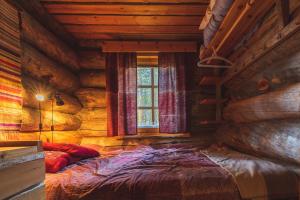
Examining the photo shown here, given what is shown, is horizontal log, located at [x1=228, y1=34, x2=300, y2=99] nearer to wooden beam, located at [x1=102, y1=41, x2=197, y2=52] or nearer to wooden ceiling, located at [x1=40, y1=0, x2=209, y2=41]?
wooden ceiling, located at [x1=40, y1=0, x2=209, y2=41]

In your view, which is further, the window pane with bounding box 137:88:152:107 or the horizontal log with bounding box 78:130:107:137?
the window pane with bounding box 137:88:152:107

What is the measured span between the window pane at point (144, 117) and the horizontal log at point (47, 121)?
0.97 meters

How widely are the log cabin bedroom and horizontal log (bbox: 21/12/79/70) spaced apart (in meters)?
0.02

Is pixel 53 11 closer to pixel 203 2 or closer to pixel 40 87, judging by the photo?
pixel 40 87

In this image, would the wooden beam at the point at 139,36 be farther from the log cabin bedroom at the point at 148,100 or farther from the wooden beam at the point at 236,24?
the wooden beam at the point at 236,24

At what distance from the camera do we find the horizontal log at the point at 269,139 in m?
1.68

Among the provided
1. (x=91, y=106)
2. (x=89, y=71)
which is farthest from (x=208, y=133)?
(x=89, y=71)

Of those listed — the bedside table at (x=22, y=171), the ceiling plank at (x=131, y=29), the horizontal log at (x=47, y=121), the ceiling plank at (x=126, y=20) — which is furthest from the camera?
the ceiling plank at (x=131, y=29)

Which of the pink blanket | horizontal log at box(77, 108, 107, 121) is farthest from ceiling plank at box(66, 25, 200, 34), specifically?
the pink blanket

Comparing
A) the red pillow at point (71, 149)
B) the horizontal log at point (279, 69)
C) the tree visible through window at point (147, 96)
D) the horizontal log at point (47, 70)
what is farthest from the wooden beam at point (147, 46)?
the red pillow at point (71, 149)

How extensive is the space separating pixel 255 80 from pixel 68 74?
8.25 feet

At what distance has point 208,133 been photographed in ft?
11.5

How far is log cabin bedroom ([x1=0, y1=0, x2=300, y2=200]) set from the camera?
4.91 feet

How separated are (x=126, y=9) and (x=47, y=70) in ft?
3.97
